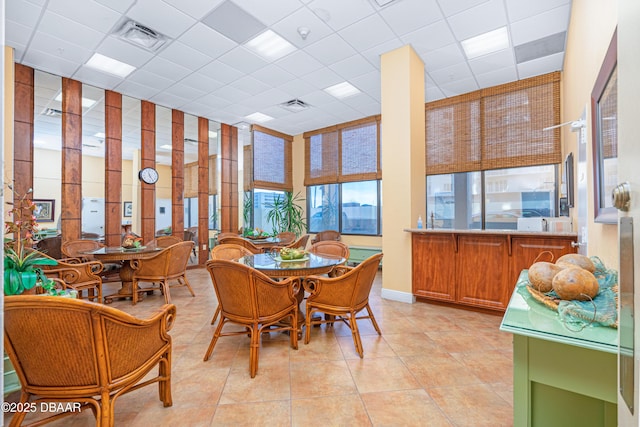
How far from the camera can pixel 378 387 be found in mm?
2193

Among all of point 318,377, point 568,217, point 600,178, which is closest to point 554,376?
point 600,178

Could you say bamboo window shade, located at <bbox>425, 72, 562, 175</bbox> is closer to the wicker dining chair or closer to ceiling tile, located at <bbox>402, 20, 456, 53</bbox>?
ceiling tile, located at <bbox>402, 20, 456, 53</bbox>

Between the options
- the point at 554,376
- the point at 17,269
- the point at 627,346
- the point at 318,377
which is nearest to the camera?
the point at 627,346

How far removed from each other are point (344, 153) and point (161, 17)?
4.71 metres

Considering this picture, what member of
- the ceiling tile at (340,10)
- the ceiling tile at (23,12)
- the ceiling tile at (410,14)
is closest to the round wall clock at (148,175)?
the ceiling tile at (23,12)

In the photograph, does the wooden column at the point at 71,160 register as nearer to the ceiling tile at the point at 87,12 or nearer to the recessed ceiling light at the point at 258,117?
the ceiling tile at the point at 87,12

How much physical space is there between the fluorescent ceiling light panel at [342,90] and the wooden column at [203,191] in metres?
3.33

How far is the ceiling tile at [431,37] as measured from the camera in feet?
12.6

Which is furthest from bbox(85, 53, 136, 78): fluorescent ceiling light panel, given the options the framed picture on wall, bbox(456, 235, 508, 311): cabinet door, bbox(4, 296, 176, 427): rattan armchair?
bbox(456, 235, 508, 311): cabinet door

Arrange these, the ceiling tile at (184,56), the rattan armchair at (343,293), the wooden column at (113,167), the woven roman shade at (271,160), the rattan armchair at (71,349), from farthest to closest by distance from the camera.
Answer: the woven roman shade at (271,160) < the wooden column at (113,167) < the ceiling tile at (184,56) < the rattan armchair at (343,293) < the rattan armchair at (71,349)

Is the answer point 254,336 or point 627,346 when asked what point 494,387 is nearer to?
point 254,336

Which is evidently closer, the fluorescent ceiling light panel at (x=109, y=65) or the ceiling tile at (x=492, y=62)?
the ceiling tile at (x=492, y=62)

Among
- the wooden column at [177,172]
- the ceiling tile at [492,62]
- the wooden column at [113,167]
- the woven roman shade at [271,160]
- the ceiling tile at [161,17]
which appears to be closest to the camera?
the ceiling tile at [161,17]

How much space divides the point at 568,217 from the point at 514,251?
81 cm
